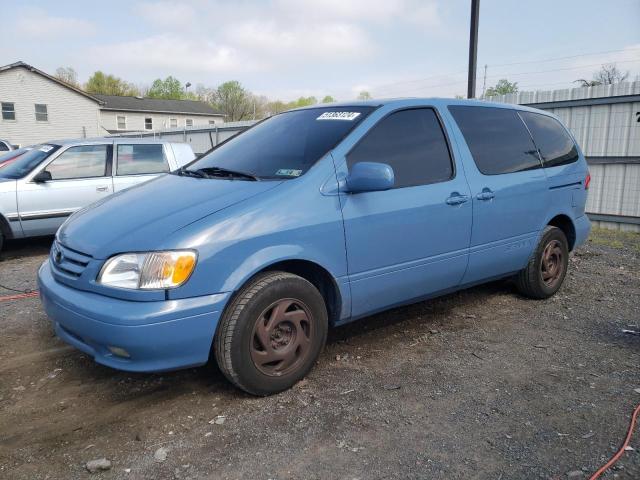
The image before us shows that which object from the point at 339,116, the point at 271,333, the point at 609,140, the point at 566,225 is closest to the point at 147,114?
the point at 609,140

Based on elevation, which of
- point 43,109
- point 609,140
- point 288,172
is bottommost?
point 288,172

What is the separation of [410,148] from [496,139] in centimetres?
104

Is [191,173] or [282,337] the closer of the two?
[282,337]

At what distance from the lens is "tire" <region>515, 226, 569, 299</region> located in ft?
15.2

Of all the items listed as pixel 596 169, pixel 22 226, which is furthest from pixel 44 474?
pixel 596 169

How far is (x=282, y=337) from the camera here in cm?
302

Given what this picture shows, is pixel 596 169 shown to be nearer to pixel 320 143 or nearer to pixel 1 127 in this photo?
pixel 320 143

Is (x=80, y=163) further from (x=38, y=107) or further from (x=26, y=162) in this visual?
(x=38, y=107)

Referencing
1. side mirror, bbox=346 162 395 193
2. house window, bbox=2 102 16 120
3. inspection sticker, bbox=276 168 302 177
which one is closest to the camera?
side mirror, bbox=346 162 395 193

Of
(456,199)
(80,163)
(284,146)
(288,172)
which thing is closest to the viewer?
(288,172)

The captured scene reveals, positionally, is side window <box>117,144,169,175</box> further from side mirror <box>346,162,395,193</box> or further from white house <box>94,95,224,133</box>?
white house <box>94,95,224,133</box>

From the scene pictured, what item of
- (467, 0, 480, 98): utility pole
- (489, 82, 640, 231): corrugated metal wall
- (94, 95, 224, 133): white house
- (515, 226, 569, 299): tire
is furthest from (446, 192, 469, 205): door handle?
(94, 95, 224, 133): white house

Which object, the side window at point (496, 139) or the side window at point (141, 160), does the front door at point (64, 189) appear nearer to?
the side window at point (141, 160)

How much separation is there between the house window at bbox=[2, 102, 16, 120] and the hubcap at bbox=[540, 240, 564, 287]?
36.1 metres
